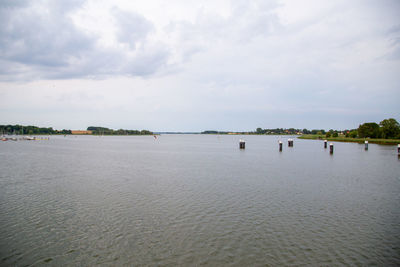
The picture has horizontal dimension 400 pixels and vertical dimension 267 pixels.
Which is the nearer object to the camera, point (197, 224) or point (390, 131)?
point (197, 224)

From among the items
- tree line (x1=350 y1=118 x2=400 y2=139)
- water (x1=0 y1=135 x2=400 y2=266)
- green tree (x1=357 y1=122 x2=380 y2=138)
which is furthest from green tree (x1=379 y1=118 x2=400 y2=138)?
water (x1=0 y1=135 x2=400 y2=266)

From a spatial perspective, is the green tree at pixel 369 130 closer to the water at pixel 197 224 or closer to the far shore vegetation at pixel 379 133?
the far shore vegetation at pixel 379 133

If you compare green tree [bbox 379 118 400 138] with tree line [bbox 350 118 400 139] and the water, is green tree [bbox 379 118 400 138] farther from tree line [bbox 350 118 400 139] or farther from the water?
the water

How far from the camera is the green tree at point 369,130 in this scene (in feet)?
328

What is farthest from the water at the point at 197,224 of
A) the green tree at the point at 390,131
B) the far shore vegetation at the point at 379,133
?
the green tree at the point at 390,131

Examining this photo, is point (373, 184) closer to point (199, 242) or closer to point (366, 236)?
point (366, 236)

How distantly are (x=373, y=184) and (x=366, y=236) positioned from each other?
39.4 ft

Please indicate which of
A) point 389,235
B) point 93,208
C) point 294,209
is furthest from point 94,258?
point 389,235

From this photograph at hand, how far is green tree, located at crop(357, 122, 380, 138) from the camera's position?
99894 millimetres

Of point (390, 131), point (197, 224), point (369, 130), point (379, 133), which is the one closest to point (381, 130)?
point (379, 133)

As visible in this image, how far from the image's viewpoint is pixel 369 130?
103000 mm

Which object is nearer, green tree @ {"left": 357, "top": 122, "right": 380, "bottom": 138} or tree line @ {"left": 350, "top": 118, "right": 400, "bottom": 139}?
tree line @ {"left": 350, "top": 118, "right": 400, "bottom": 139}

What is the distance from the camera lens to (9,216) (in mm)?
11289

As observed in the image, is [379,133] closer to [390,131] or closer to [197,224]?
[390,131]
